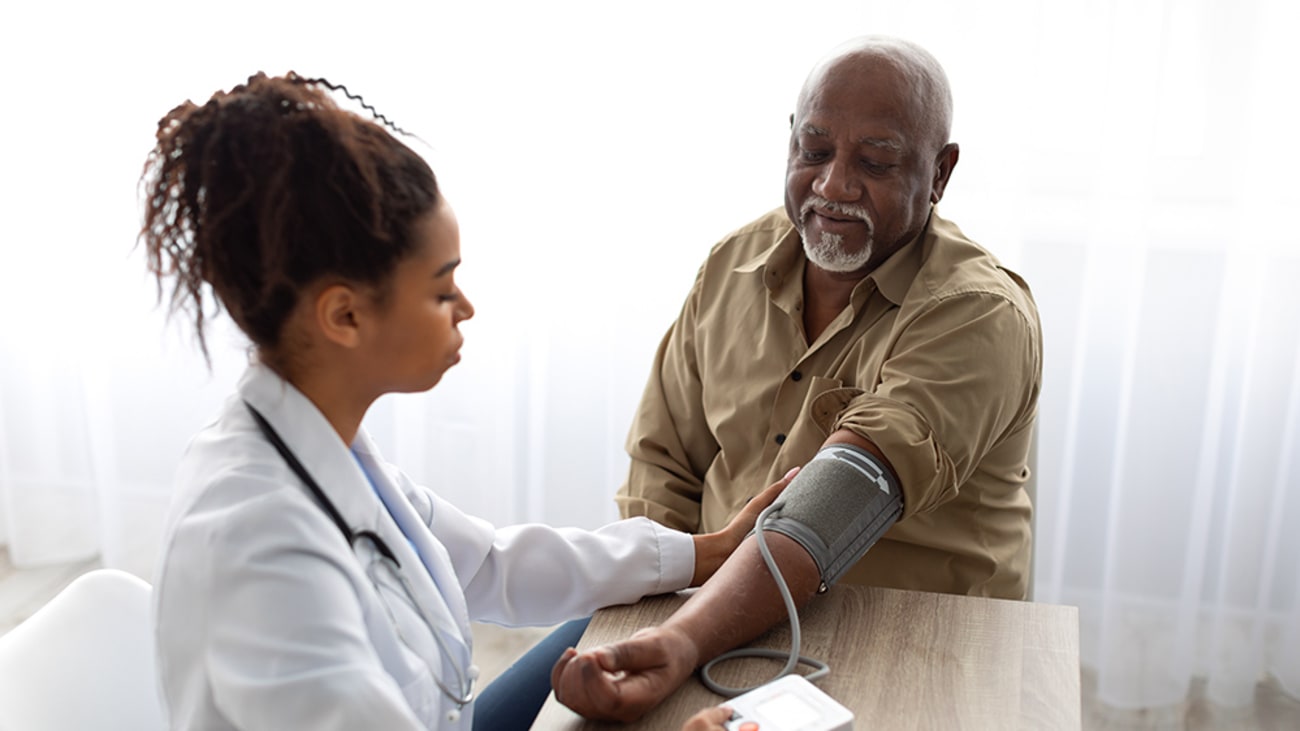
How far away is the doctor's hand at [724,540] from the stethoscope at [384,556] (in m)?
0.31

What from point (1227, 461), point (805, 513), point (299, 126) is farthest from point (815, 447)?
point (1227, 461)

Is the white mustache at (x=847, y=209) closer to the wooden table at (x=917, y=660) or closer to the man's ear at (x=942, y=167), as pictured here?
the man's ear at (x=942, y=167)

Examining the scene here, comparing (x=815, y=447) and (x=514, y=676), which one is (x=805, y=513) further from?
(x=514, y=676)

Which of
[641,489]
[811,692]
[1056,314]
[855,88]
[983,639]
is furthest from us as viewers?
[1056,314]

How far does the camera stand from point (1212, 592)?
96.9 inches

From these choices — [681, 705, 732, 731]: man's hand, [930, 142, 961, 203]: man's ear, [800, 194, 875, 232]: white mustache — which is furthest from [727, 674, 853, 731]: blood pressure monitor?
[930, 142, 961, 203]: man's ear

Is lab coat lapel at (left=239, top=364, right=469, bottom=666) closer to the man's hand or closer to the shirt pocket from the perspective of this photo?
the man's hand

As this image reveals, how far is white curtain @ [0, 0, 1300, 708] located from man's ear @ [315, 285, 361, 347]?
1016mm

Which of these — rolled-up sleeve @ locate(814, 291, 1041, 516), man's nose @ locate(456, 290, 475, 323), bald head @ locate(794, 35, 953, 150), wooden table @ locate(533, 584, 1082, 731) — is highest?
bald head @ locate(794, 35, 953, 150)

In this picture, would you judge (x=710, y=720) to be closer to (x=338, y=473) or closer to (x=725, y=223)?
(x=338, y=473)

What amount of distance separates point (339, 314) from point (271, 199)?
0.39 ft

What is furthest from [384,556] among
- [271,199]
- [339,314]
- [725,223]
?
[725,223]

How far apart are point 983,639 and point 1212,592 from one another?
1402mm

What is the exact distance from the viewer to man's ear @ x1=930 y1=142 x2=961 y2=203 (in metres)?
1.69
